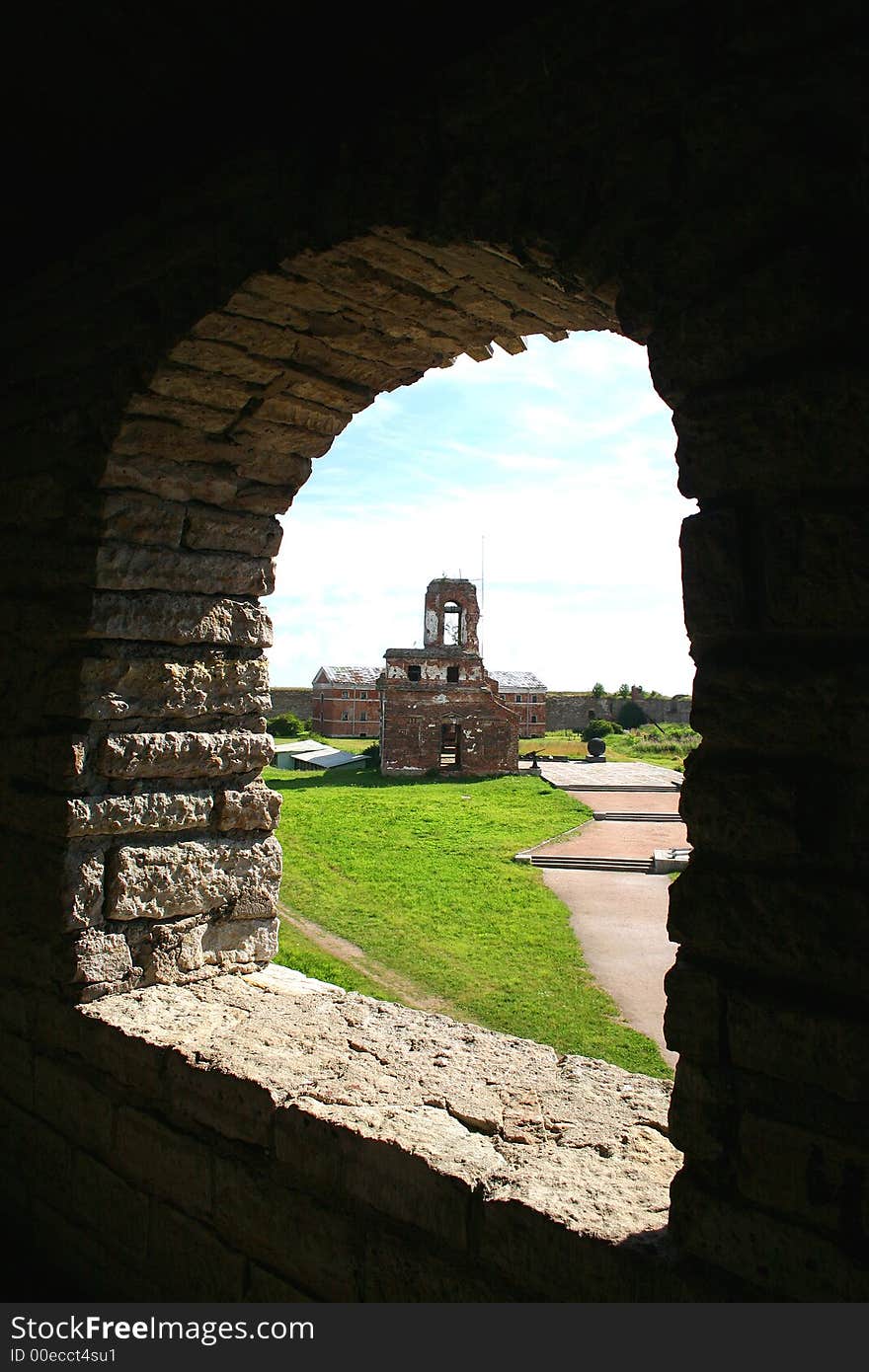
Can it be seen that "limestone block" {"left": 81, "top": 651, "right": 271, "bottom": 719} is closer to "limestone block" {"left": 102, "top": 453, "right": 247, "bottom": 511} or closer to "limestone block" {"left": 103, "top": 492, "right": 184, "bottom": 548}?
"limestone block" {"left": 103, "top": 492, "right": 184, "bottom": 548}

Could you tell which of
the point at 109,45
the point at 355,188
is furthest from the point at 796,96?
the point at 109,45

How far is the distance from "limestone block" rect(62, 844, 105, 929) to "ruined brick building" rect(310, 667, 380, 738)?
3822 centimetres

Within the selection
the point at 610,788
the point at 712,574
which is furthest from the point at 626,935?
the point at 610,788

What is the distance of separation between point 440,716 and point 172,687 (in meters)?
24.1

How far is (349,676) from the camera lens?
41750 millimetres

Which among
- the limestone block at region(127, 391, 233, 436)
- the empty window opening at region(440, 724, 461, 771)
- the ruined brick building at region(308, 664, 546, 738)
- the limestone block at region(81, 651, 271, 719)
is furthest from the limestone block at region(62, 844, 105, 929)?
the ruined brick building at region(308, 664, 546, 738)

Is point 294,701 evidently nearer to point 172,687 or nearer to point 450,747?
point 450,747

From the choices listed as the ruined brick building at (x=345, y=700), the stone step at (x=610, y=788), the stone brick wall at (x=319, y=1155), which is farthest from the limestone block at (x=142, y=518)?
the ruined brick building at (x=345, y=700)

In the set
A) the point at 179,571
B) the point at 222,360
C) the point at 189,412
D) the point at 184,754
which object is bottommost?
the point at 184,754

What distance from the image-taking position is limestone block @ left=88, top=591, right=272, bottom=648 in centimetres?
328

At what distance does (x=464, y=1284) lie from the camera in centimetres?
211

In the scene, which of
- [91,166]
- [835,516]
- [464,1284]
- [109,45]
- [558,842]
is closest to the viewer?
[835,516]
